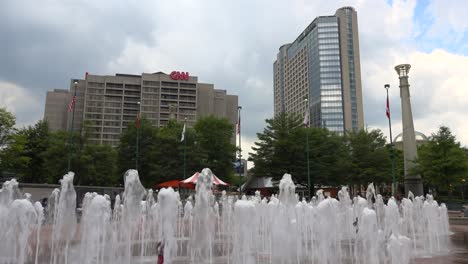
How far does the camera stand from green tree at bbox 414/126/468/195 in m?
33.7

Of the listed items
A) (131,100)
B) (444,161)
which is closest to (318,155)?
(444,161)

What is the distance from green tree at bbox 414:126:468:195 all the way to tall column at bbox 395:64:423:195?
10.4ft

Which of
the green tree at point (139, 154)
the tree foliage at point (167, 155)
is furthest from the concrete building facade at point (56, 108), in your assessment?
the tree foliage at point (167, 155)

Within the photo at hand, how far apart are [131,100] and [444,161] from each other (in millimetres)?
87621

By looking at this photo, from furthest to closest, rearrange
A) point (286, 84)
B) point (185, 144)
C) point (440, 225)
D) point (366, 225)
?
point (286, 84) < point (185, 144) < point (440, 225) < point (366, 225)

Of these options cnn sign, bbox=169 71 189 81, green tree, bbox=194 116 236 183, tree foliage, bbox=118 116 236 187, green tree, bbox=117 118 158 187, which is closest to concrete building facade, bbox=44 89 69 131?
cnn sign, bbox=169 71 189 81

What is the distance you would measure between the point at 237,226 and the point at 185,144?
3197cm

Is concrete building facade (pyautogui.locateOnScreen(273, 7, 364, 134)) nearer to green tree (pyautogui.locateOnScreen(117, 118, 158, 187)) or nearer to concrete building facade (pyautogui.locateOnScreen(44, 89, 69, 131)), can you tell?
concrete building facade (pyautogui.locateOnScreen(44, 89, 69, 131))

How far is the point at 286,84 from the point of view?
158750 millimetres

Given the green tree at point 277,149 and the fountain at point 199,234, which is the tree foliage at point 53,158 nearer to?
the green tree at point 277,149

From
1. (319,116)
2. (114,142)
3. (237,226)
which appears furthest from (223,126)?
(319,116)

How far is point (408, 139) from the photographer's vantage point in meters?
39.8

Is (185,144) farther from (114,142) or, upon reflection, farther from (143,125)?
(114,142)

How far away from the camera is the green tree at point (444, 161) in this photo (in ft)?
111
